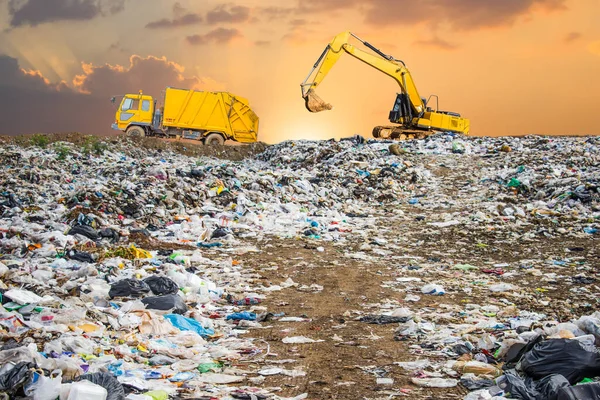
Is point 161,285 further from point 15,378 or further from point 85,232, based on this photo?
point 85,232

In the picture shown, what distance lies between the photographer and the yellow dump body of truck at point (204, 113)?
21828 millimetres

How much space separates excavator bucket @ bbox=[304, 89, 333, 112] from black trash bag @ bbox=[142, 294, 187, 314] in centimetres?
1346

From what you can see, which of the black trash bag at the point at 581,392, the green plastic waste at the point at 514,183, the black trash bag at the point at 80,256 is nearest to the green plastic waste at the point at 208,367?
the black trash bag at the point at 581,392

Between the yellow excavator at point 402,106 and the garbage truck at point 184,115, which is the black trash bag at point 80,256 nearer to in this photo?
the yellow excavator at point 402,106

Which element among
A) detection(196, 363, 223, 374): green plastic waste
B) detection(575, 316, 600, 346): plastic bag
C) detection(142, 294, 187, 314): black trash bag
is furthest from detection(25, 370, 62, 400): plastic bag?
detection(575, 316, 600, 346): plastic bag

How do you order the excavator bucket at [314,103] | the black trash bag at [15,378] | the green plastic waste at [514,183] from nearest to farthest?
the black trash bag at [15,378] → the green plastic waste at [514,183] → the excavator bucket at [314,103]

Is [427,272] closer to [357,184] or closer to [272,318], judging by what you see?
[272,318]

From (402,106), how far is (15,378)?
63.6 ft

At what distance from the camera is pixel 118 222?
29.2 feet

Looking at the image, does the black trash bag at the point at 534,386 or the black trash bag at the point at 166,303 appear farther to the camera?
the black trash bag at the point at 166,303

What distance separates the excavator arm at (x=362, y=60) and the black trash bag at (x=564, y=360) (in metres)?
15.0

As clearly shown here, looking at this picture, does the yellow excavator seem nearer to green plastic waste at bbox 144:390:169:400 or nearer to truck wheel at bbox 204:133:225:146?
truck wheel at bbox 204:133:225:146

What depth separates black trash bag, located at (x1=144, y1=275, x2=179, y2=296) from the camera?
5.34 m

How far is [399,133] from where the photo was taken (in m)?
21.3
